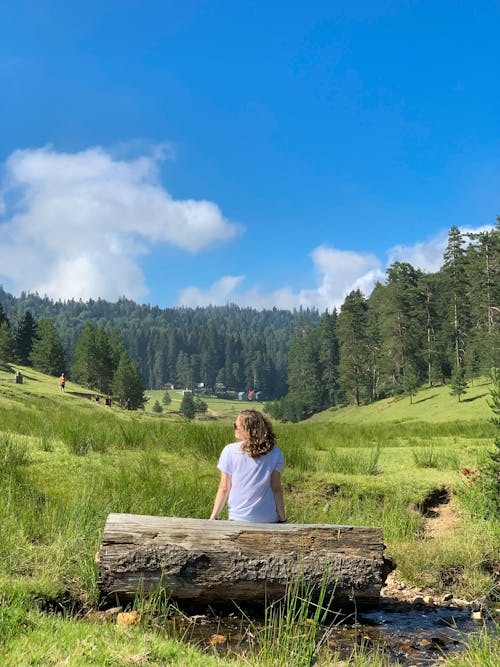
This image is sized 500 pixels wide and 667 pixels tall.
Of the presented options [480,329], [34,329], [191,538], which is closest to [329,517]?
[191,538]

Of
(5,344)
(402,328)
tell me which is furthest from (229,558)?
(402,328)

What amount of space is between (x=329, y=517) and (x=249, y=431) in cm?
310

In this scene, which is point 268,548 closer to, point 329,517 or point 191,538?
point 191,538

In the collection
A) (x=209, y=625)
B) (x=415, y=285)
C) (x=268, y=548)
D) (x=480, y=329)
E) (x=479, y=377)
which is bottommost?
(x=209, y=625)

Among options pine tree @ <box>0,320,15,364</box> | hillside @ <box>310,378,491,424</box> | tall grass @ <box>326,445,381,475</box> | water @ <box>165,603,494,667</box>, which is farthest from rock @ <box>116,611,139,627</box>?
pine tree @ <box>0,320,15,364</box>

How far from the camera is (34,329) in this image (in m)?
82.7

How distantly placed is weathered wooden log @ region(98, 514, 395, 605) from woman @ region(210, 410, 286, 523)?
435 millimetres

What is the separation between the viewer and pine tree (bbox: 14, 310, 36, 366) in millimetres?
79500

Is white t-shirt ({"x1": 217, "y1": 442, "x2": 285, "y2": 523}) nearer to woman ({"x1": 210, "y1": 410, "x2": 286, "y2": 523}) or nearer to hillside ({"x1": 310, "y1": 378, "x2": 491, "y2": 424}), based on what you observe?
woman ({"x1": 210, "y1": 410, "x2": 286, "y2": 523})

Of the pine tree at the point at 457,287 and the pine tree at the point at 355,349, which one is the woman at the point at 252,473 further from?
the pine tree at the point at 355,349

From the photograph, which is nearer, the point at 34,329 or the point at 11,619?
the point at 11,619

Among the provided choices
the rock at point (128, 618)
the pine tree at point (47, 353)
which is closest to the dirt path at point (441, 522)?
the rock at point (128, 618)

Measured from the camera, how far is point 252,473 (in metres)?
5.55

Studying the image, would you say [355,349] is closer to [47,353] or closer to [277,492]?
[47,353]
